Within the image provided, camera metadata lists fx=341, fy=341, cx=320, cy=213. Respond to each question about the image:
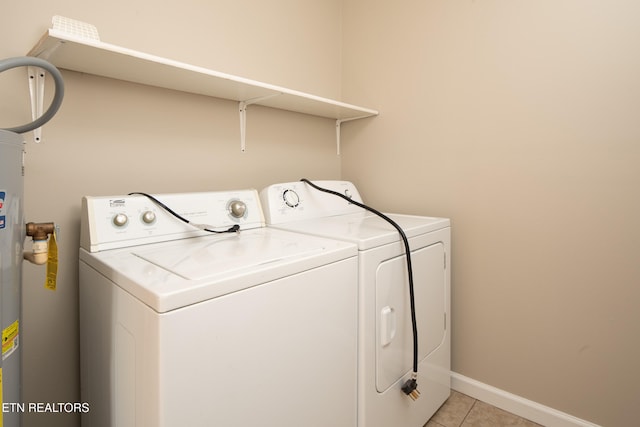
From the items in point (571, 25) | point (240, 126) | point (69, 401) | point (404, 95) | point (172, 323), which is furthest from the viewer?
point (404, 95)

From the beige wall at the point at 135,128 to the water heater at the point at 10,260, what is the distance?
1.11 feet

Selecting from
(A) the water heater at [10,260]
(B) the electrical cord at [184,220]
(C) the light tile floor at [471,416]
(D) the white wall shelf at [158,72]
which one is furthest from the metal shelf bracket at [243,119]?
(C) the light tile floor at [471,416]

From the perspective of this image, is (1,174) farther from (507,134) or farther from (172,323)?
(507,134)

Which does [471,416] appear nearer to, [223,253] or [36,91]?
[223,253]

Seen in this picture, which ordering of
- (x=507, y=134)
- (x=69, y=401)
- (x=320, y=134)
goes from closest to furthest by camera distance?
1. (x=69, y=401)
2. (x=507, y=134)
3. (x=320, y=134)

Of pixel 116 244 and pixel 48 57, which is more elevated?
pixel 48 57

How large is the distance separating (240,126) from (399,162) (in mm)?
889

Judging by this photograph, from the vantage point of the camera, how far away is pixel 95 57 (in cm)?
108

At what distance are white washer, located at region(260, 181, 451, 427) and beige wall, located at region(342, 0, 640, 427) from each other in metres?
0.22

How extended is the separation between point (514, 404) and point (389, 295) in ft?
3.03

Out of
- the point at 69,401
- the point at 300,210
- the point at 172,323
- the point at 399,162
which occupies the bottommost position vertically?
the point at 69,401

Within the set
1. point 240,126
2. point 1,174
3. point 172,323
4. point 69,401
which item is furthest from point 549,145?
point 69,401

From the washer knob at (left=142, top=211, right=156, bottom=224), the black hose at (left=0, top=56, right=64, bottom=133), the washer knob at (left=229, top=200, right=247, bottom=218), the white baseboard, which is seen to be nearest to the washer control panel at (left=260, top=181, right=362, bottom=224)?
the washer knob at (left=229, top=200, right=247, bottom=218)

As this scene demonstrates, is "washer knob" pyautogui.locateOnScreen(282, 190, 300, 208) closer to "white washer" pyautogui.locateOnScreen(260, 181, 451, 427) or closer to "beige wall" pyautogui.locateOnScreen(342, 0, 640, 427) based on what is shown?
"white washer" pyautogui.locateOnScreen(260, 181, 451, 427)
